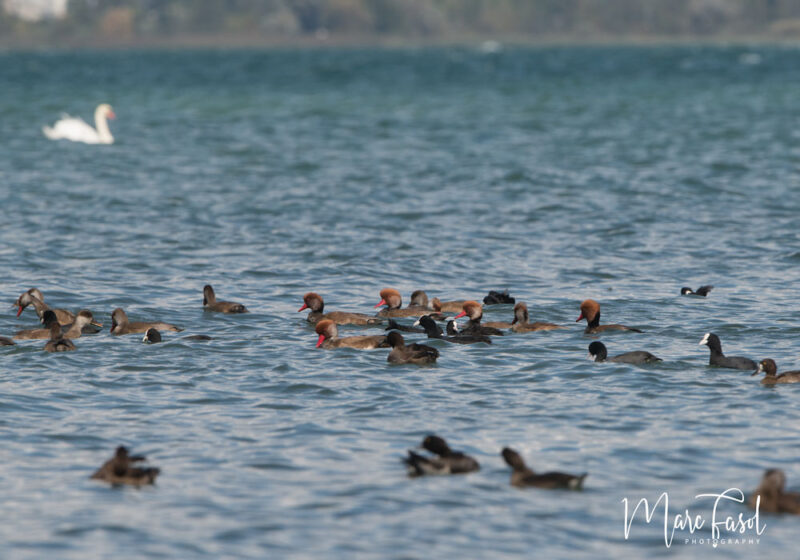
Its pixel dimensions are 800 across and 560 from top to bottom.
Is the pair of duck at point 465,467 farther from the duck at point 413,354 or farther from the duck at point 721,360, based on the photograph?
the duck at point 721,360

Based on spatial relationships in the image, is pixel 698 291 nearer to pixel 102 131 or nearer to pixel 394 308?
pixel 394 308

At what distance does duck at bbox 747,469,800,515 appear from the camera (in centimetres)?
1067

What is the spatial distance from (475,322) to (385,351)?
1.88m

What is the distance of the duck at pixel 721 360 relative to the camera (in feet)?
49.8

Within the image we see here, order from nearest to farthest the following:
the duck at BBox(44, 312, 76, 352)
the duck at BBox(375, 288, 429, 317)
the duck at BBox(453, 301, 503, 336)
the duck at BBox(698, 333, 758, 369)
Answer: the duck at BBox(698, 333, 758, 369) → the duck at BBox(44, 312, 76, 352) → the duck at BBox(453, 301, 503, 336) → the duck at BBox(375, 288, 429, 317)

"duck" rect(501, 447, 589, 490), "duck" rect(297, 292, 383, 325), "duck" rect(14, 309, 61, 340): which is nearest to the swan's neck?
"duck" rect(297, 292, 383, 325)

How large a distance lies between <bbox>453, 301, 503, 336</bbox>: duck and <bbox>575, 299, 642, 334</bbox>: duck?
1236 millimetres

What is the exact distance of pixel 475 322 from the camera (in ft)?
59.0

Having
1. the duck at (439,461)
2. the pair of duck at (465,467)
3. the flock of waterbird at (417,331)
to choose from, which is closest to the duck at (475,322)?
the flock of waterbird at (417,331)

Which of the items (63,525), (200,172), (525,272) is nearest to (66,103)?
(200,172)

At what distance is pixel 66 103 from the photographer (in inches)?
2884

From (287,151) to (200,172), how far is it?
6.59 m

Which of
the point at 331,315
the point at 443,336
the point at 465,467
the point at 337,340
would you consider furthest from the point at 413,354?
the point at 465,467

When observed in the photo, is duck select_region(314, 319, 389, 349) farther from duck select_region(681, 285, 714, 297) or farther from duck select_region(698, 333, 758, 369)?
duck select_region(681, 285, 714, 297)
